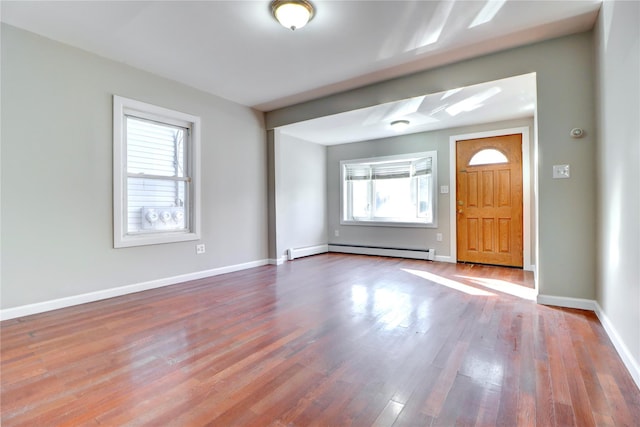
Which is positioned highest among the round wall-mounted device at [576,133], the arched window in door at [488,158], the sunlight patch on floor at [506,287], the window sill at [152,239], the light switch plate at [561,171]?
the arched window in door at [488,158]

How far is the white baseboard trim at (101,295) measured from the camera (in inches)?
105

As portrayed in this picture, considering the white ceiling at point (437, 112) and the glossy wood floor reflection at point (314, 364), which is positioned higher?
the white ceiling at point (437, 112)

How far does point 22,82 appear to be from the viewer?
2.69 m

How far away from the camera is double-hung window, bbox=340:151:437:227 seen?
18.3 ft

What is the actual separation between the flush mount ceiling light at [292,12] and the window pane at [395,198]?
4009 millimetres

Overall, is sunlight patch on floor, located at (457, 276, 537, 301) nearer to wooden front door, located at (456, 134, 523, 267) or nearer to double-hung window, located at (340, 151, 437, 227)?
wooden front door, located at (456, 134, 523, 267)

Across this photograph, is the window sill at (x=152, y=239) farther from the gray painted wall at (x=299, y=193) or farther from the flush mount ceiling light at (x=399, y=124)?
the flush mount ceiling light at (x=399, y=124)

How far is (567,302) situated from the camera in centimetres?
278

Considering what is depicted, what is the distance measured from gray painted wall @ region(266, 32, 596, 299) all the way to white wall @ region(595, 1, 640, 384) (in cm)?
16

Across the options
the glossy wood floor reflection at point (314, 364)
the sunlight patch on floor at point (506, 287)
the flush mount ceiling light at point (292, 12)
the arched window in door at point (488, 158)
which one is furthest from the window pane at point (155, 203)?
the arched window in door at point (488, 158)

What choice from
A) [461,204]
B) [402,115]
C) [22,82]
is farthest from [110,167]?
[461,204]

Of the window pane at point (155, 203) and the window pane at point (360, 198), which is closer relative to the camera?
the window pane at point (155, 203)

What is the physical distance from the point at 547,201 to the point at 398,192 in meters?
3.25

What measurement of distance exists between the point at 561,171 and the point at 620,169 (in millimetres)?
874
